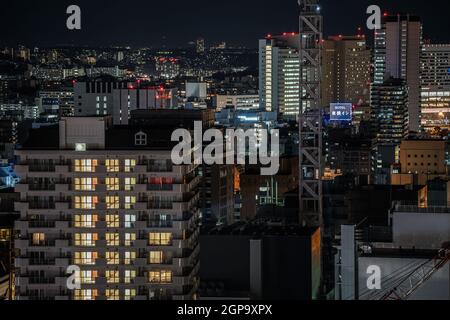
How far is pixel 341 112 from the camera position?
165ft

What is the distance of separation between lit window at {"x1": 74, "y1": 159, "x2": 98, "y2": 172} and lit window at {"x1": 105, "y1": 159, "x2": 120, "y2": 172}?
13 cm

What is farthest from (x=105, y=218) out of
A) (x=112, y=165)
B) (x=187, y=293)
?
(x=187, y=293)

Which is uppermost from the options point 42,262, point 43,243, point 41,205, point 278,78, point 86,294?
point 278,78

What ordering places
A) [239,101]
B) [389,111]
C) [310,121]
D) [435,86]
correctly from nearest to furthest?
[310,121], [389,111], [435,86], [239,101]

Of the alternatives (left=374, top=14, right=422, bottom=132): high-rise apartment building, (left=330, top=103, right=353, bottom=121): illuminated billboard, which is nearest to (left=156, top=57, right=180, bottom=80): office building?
(left=330, top=103, right=353, bottom=121): illuminated billboard

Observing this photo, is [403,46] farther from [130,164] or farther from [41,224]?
[41,224]

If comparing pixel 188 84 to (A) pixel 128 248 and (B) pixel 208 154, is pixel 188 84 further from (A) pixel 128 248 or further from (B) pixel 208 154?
(A) pixel 128 248

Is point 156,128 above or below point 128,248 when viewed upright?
above

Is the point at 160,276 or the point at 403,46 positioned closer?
the point at 160,276

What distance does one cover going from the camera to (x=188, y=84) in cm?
5491

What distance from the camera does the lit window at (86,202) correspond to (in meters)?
12.2

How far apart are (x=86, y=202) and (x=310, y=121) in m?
6.19
